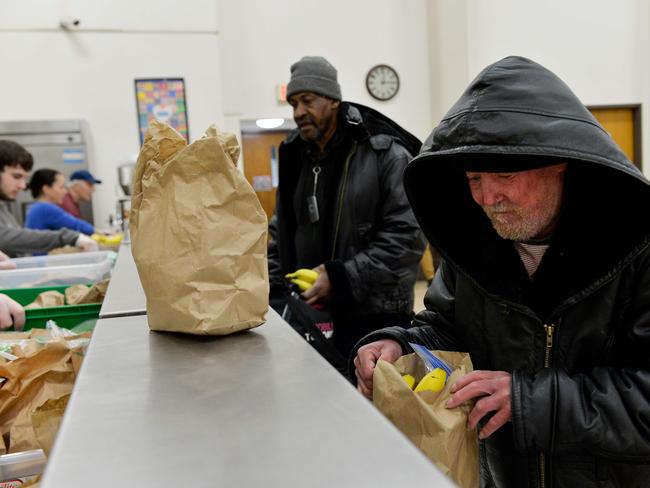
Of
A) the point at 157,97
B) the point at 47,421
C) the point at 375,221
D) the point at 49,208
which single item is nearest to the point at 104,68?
the point at 157,97

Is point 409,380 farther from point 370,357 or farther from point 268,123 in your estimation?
point 268,123

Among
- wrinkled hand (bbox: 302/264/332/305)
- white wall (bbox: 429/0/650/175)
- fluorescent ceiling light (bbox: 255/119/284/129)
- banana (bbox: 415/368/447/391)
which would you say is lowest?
wrinkled hand (bbox: 302/264/332/305)

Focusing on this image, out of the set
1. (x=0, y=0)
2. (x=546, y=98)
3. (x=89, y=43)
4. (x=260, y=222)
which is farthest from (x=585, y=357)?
(x=0, y=0)

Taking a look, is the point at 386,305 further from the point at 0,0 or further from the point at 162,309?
the point at 0,0

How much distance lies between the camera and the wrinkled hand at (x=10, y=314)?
152 centimetres

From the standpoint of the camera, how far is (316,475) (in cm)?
45

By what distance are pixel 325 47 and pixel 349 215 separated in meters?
5.35

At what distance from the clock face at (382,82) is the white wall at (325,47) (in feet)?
0.23

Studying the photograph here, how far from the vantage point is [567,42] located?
7.08 m

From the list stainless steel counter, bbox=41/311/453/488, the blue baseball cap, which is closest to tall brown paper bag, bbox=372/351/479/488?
stainless steel counter, bbox=41/311/453/488

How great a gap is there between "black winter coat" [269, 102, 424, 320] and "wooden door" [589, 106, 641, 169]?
18.8ft

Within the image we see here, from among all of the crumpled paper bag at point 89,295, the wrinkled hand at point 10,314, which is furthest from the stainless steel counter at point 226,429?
the crumpled paper bag at point 89,295

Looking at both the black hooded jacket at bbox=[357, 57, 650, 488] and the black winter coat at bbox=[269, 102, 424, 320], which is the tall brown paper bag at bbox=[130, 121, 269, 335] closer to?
the black hooded jacket at bbox=[357, 57, 650, 488]

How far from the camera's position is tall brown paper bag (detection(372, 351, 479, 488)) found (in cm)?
93
